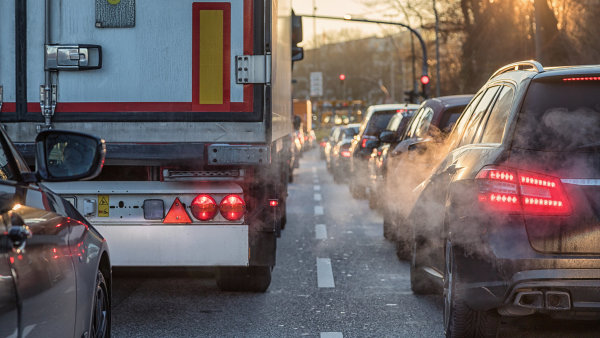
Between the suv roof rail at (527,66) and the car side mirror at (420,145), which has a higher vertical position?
the suv roof rail at (527,66)

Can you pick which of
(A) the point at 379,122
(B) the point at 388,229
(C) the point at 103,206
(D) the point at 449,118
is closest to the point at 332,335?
(C) the point at 103,206

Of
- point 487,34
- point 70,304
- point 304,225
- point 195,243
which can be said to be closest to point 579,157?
point 70,304

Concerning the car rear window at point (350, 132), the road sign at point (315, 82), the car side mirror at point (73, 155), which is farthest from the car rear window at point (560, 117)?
the road sign at point (315, 82)

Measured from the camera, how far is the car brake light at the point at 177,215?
7.23 metres

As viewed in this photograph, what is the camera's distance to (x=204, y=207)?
7.25 m

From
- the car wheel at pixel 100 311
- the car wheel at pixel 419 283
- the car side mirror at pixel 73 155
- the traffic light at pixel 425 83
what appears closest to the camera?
the car side mirror at pixel 73 155

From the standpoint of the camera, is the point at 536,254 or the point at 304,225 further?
the point at 304,225

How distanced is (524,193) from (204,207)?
279 cm

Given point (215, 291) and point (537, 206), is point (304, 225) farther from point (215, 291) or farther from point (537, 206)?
point (537, 206)

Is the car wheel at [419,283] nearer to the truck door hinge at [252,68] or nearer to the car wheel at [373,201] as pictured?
the truck door hinge at [252,68]

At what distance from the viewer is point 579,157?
5.09 meters

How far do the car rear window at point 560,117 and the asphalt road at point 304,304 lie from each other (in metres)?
1.16

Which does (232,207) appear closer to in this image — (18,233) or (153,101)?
(153,101)

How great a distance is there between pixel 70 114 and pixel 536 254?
3567 millimetres
